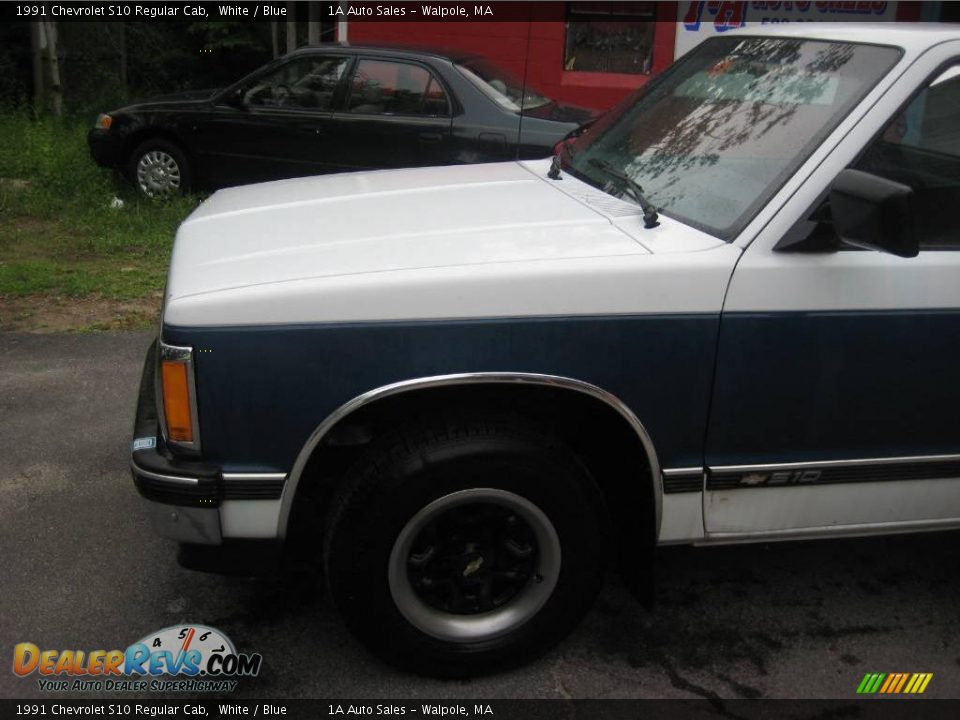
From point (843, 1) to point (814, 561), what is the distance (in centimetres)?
1049

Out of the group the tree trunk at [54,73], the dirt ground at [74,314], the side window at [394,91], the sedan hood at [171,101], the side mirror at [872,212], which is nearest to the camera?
the side mirror at [872,212]

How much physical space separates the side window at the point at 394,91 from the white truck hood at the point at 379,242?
4857 mm

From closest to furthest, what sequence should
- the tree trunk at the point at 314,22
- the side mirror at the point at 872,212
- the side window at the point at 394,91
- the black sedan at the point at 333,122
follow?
the side mirror at the point at 872,212 < the black sedan at the point at 333,122 < the side window at the point at 394,91 < the tree trunk at the point at 314,22

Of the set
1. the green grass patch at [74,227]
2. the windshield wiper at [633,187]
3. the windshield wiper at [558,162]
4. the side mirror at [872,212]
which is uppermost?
the side mirror at [872,212]

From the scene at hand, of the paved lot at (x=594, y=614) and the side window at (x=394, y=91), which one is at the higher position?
the side window at (x=394, y=91)

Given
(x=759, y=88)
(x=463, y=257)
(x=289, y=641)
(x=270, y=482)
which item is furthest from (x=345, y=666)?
(x=759, y=88)

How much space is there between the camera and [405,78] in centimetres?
843

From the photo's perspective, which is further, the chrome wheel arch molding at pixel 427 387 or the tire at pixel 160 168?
the tire at pixel 160 168

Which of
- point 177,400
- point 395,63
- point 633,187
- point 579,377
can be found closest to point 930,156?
point 633,187

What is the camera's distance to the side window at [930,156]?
2.88 metres

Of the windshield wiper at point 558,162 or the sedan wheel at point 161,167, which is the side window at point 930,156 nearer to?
the windshield wiper at point 558,162

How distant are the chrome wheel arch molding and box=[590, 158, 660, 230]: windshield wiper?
0.58m

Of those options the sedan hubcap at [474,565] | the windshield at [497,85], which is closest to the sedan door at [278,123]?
the windshield at [497,85]

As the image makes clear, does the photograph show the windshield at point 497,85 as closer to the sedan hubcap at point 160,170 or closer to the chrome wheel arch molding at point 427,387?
the sedan hubcap at point 160,170
